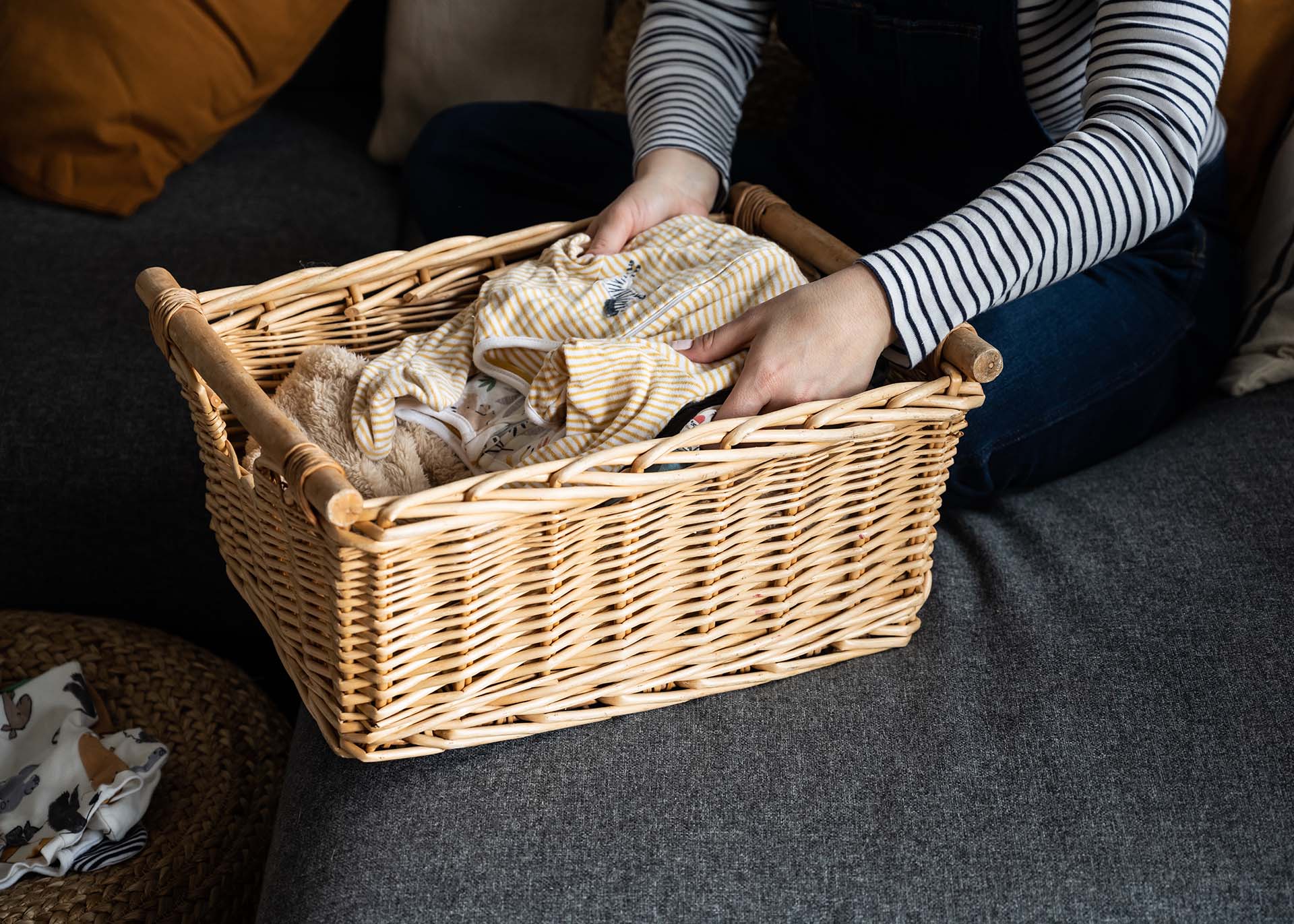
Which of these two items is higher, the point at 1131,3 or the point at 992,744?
the point at 1131,3

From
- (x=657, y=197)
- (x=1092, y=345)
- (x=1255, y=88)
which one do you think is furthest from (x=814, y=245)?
(x=1255, y=88)

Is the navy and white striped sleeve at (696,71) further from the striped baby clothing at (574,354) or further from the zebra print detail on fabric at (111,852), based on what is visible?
the zebra print detail on fabric at (111,852)

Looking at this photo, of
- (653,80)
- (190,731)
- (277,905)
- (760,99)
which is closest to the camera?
(277,905)

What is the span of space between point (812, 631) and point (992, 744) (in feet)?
0.44

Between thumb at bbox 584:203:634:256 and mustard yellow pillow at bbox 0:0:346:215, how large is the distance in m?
0.61

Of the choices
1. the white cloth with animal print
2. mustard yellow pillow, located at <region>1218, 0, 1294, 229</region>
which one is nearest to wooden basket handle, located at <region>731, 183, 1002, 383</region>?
mustard yellow pillow, located at <region>1218, 0, 1294, 229</region>

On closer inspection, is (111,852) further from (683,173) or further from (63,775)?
(683,173)

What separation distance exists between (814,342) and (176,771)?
623 mm

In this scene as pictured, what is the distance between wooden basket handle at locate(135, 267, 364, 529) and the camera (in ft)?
1.62

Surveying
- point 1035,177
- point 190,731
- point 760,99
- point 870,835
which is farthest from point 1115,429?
point 190,731

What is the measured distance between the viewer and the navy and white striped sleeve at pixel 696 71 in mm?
956

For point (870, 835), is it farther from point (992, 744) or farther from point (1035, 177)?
point (1035, 177)

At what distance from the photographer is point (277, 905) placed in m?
0.60

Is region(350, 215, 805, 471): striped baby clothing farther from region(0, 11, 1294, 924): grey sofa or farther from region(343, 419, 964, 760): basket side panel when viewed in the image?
region(0, 11, 1294, 924): grey sofa
